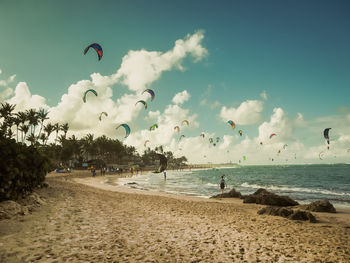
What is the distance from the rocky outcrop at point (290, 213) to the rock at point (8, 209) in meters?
11.5

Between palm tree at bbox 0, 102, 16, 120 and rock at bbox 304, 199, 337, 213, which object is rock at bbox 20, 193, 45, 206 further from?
palm tree at bbox 0, 102, 16, 120

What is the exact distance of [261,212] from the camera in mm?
11750

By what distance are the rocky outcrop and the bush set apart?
1190 centimetres

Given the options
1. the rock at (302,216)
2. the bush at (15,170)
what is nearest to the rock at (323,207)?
the rock at (302,216)

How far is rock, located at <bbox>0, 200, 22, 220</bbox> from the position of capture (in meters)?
7.10

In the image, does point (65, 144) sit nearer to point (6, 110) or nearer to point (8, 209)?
point (6, 110)

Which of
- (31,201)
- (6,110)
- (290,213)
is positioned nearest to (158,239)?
(31,201)

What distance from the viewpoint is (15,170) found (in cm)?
792

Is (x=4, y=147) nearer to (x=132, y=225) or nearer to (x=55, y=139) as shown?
(x=132, y=225)

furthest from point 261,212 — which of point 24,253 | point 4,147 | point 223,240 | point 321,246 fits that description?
point 4,147

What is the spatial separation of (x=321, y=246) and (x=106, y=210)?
29.3ft

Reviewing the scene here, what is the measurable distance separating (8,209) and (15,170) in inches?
55.1

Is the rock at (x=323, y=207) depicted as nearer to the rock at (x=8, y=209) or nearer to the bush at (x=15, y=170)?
the rock at (x=8, y=209)

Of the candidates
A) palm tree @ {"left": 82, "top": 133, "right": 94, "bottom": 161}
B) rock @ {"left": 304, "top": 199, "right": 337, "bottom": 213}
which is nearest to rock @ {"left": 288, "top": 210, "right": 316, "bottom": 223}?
rock @ {"left": 304, "top": 199, "right": 337, "bottom": 213}
